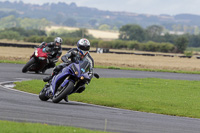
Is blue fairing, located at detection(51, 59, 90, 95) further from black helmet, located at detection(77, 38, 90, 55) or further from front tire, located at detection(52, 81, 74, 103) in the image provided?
black helmet, located at detection(77, 38, 90, 55)

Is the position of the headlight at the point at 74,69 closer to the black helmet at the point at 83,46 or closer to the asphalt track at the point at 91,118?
the black helmet at the point at 83,46

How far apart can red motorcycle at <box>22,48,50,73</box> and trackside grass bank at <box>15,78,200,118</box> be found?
342cm

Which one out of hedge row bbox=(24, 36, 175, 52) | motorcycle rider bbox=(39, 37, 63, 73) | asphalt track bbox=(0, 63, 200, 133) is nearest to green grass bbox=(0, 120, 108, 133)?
asphalt track bbox=(0, 63, 200, 133)

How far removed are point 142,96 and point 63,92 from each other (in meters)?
4.70

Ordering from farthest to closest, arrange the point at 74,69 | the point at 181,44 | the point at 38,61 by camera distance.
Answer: the point at 181,44 → the point at 38,61 → the point at 74,69

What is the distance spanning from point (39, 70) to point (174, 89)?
7.25m

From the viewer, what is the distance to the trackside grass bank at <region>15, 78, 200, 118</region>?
46.7 feet

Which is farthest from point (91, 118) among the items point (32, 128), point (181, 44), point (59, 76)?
point (181, 44)

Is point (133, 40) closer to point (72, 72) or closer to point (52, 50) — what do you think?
point (52, 50)

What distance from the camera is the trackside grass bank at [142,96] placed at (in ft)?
46.7

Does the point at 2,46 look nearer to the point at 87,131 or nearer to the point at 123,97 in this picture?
the point at 123,97

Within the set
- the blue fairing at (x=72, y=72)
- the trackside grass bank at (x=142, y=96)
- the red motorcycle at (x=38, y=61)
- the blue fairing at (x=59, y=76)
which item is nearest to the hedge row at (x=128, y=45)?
the red motorcycle at (x=38, y=61)

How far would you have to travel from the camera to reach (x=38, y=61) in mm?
24062

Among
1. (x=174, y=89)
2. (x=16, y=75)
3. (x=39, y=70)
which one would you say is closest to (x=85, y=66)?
(x=174, y=89)
